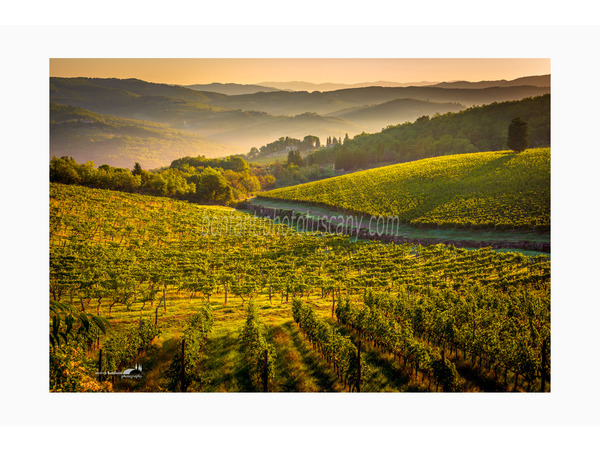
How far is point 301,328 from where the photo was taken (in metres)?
11.2

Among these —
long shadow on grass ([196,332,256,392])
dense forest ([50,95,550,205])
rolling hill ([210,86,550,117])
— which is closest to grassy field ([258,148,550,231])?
dense forest ([50,95,550,205])

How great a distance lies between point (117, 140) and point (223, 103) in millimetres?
5284

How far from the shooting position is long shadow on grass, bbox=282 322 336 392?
334 inches

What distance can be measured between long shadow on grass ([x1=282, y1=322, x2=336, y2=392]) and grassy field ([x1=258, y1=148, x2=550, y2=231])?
810 cm

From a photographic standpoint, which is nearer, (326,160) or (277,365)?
(277,365)

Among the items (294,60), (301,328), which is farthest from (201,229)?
(294,60)


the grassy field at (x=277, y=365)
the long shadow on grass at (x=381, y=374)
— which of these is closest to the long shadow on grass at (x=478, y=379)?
the grassy field at (x=277, y=365)

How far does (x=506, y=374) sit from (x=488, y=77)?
7882 mm

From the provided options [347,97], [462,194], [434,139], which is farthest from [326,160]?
Answer: [347,97]

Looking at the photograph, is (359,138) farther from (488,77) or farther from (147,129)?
(488,77)

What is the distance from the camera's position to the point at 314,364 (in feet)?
30.6

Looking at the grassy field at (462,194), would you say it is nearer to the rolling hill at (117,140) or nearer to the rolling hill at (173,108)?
the rolling hill at (173,108)

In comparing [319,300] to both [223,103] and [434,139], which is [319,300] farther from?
[434,139]
